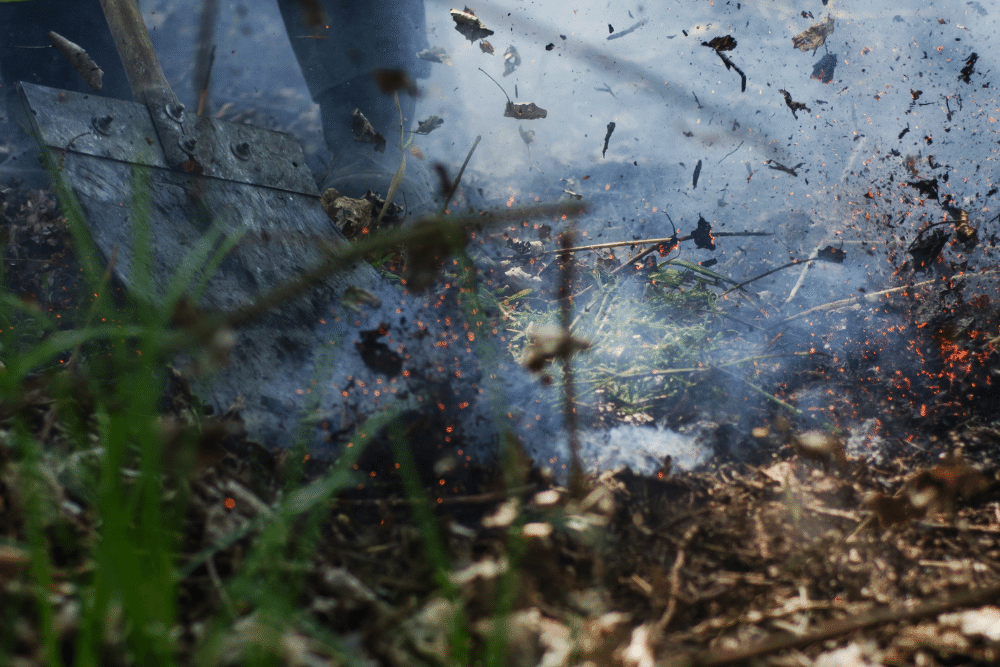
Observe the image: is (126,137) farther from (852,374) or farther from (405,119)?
(852,374)

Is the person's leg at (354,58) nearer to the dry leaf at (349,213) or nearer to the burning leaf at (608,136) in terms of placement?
the dry leaf at (349,213)

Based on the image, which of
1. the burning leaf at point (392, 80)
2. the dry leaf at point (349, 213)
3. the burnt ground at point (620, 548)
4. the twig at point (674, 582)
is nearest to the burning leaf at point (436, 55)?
the burning leaf at point (392, 80)

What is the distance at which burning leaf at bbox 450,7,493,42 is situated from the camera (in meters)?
4.20

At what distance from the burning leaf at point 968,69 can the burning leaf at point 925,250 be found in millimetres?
1342

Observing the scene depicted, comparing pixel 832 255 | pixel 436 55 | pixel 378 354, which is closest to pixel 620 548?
pixel 378 354

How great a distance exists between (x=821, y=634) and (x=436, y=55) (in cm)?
427

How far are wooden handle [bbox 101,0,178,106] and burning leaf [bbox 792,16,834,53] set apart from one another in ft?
12.8

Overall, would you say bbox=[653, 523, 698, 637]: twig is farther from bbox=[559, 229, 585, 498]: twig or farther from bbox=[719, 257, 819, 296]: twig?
bbox=[719, 257, 819, 296]: twig

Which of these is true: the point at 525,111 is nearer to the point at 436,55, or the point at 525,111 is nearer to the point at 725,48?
the point at 436,55

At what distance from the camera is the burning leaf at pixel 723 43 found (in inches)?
155

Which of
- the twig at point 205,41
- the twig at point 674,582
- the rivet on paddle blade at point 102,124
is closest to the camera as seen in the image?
the twig at point 674,582

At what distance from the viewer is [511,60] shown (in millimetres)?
4270

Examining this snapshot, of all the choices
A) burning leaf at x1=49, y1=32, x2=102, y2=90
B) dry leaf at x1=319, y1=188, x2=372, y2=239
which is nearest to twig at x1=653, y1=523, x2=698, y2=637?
dry leaf at x1=319, y1=188, x2=372, y2=239

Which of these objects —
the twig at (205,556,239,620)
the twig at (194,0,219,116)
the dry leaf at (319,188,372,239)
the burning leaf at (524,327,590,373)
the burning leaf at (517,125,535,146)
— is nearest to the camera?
the twig at (205,556,239,620)
